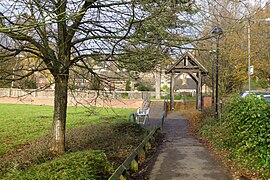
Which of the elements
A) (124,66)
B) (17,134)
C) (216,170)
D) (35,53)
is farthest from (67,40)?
(17,134)

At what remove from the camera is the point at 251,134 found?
7203 millimetres

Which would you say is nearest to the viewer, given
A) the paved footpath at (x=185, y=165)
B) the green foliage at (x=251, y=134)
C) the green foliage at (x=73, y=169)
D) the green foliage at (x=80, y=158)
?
the green foliage at (x=73, y=169)

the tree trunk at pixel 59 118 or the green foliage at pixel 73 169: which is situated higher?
the tree trunk at pixel 59 118

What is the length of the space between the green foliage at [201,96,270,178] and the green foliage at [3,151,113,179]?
10.7ft

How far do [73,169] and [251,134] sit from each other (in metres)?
4.43

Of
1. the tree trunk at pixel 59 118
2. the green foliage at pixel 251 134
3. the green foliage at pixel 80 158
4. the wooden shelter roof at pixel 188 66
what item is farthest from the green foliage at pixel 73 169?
the wooden shelter roof at pixel 188 66

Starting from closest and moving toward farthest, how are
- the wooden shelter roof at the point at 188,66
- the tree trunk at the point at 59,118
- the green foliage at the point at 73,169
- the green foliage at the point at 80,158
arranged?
the green foliage at the point at 73,169 → the green foliage at the point at 80,158 → the tree trunk at the point at 59,118 → the wooden shelter roof at the point at 188,66

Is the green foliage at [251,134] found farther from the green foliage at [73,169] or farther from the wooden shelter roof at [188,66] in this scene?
the wooden shelter roof at [188,66]

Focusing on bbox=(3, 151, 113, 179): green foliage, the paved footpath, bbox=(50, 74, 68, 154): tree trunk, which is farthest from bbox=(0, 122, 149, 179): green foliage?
the paved footpath

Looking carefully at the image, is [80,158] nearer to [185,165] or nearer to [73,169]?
[73,169]

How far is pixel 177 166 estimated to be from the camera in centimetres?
747

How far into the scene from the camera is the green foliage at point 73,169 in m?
4.43

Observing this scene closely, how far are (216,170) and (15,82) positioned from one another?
4.95 meters

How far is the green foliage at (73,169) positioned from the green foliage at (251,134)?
128 inches
